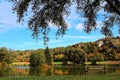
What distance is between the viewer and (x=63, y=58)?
591 feet

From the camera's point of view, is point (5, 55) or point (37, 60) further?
point (5, 55)

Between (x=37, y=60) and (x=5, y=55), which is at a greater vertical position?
(x=5, y=55)

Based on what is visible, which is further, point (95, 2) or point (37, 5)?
point (95, 2)

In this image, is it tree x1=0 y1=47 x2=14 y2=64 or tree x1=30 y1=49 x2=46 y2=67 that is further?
tree x1=0 y1=47 x2=14 y2=64

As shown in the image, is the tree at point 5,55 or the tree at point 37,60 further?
the tree at point 5,55

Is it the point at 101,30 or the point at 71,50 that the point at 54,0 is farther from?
the point at 71,50

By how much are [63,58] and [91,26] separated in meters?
165

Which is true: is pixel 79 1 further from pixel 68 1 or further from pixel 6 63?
pixel 6 63

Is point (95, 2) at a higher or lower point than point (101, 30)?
higher

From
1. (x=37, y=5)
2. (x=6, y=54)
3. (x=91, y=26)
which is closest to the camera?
(x=37, y=5)

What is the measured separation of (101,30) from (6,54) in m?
154

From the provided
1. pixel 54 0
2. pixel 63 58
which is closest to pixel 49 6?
pixel 54 0

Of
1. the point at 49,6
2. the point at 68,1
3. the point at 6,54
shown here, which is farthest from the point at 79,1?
the point at 6,54

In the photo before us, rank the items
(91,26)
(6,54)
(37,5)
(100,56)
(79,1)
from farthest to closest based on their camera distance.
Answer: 1. (100,56)
2. (6,54)
3. (91,26)
4. (79,1)
5. (37,5)
